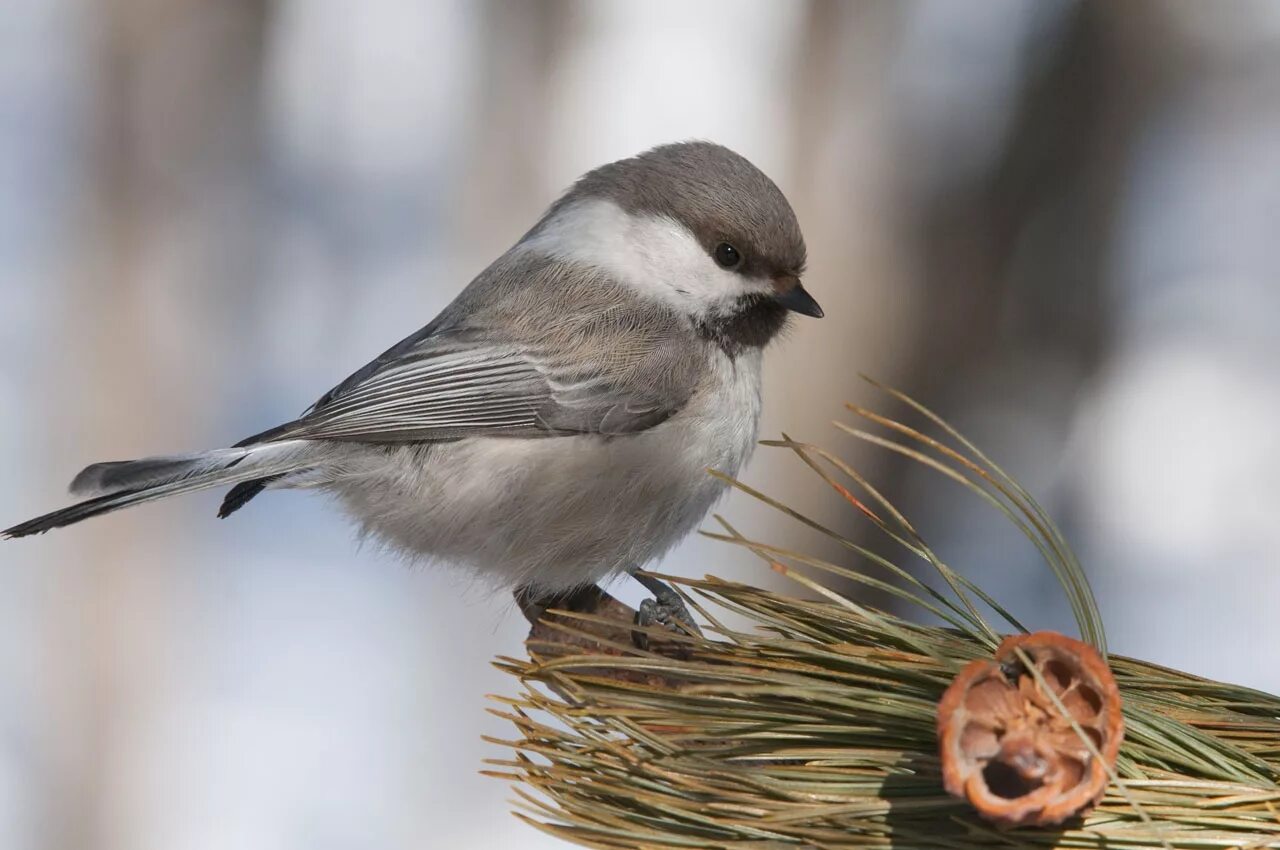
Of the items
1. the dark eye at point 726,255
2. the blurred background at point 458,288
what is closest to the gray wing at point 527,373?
the dark eye at point 726,255

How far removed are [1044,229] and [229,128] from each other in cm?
261

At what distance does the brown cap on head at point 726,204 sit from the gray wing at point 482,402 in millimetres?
287

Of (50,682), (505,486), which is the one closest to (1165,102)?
(505,486)

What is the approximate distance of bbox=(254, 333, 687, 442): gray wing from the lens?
1783 mm

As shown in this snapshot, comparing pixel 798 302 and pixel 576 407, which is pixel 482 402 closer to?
pixel 576 407

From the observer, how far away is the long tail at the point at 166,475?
4.88 feet

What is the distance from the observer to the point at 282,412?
3.70 meters

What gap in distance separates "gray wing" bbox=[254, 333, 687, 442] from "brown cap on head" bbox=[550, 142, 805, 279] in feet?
0.94

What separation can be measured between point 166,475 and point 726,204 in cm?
98

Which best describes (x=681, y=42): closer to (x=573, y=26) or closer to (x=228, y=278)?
(x=573, y=26)

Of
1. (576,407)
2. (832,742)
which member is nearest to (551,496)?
(576,407)

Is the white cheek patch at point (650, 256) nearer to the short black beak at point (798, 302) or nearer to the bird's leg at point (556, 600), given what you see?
the short black beak at point (798, 302)

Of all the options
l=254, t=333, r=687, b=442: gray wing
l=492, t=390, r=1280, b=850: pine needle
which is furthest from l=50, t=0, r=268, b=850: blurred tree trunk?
l=492, t=390, r=1280, b=850: pine needle

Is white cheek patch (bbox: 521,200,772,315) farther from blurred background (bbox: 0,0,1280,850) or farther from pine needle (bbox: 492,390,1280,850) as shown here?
blurred background (bbox: 0,0,1280,850)
